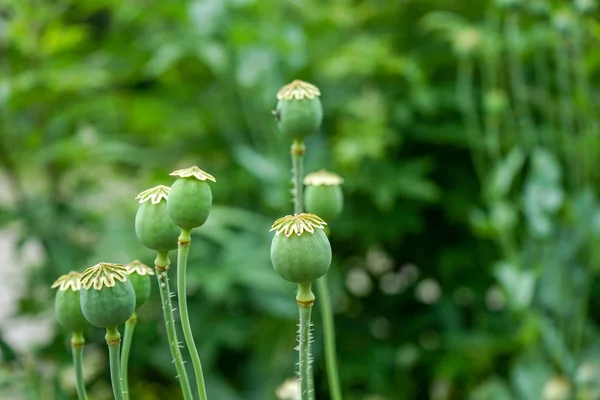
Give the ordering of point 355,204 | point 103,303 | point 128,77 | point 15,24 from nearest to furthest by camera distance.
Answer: point 103,303, point 15,24, point 355,204, point 128,77

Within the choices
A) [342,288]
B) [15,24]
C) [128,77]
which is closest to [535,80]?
[342,288]

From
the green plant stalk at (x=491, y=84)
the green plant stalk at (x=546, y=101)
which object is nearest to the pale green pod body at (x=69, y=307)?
the green plant stalk at (x=491, y=84)

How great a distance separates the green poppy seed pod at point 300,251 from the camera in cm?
35

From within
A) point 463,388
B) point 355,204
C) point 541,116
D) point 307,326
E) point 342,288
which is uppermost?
point 541,116

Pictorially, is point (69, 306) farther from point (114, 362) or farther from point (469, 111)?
point (469, 111)

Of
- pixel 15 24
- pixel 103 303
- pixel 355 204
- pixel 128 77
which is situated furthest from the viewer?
pixel 128 77

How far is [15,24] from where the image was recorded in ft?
4.07

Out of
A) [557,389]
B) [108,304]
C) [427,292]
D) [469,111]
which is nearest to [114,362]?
[108,304]

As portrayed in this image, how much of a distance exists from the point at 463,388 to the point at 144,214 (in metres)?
1.25

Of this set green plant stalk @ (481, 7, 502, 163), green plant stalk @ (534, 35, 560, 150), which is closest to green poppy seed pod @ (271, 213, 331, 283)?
green plant stalk @ (481, 7, 502, 163)

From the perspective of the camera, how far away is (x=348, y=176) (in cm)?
131

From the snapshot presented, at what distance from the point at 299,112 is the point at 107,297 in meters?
0.18

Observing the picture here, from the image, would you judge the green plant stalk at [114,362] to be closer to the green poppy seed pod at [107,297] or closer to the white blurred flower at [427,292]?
the green poppy seed pod at [107,297]

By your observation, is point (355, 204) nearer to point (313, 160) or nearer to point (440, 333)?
point (313, 160)
